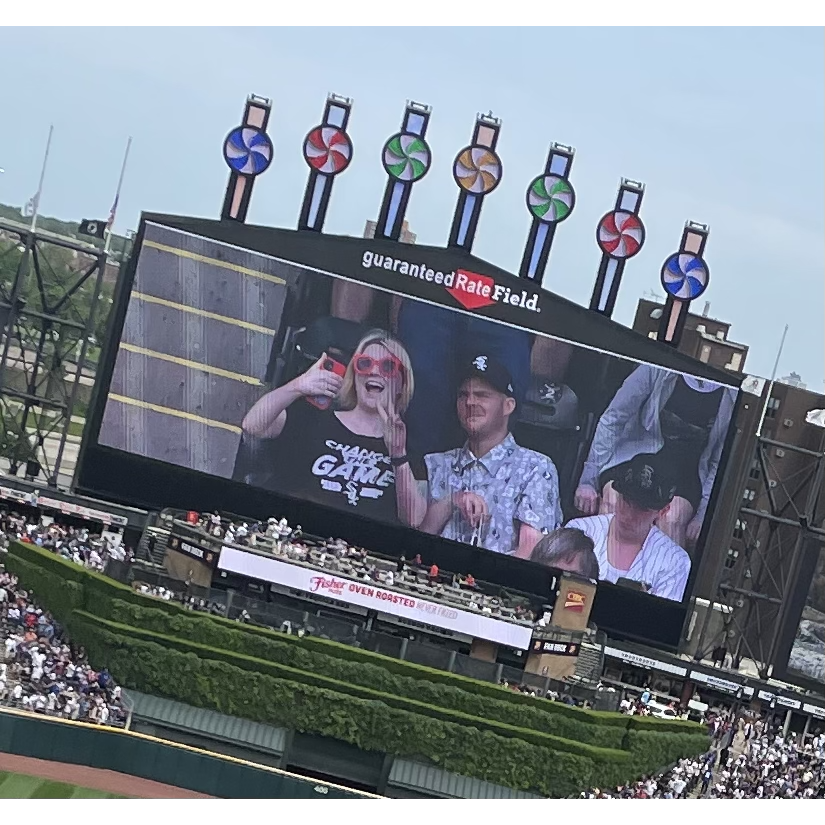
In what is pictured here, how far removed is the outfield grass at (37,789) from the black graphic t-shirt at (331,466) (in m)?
19.7

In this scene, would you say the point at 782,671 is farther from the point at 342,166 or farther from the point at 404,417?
the point at 342,166

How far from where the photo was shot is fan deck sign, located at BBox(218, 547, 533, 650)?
55.2m

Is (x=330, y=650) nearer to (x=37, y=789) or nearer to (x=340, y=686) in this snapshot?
(x=340, y=686)

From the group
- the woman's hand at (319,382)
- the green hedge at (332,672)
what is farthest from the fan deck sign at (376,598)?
the woman's hand at (319,382)

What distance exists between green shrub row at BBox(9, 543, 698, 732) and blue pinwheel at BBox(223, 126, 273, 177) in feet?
55.0

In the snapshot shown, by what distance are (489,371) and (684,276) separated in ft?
29.5

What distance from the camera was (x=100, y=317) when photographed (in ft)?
389

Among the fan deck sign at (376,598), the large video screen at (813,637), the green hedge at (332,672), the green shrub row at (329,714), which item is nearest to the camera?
the green shrub row at (329,714)

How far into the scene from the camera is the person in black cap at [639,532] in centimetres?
6022

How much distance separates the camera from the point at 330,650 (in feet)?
164

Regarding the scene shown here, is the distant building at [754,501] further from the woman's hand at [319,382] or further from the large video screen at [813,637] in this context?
the woman's hand at [319,382]

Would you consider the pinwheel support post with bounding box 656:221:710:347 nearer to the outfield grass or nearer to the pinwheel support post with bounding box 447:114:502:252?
the pinwheel support post with bounding box 447:114:502:252

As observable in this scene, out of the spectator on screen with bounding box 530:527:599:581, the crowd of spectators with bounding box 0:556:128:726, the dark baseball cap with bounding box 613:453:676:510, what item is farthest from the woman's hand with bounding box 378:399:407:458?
the crowd of spectators with bounding box 0:556:128:726
